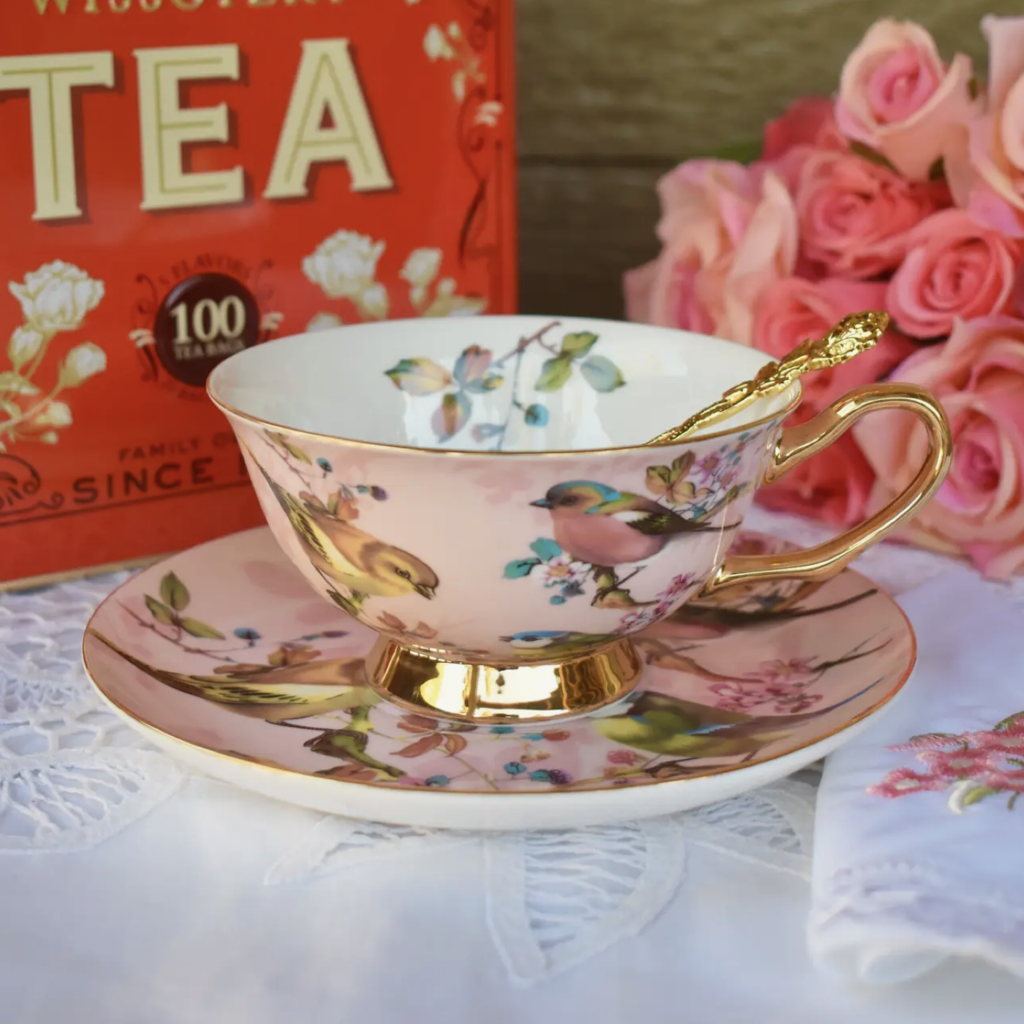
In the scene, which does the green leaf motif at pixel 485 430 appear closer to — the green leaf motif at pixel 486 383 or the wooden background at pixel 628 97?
the green leaf motif at pixel 486 383

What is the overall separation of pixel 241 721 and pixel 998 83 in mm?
434

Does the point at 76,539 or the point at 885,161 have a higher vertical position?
the point at 885,161

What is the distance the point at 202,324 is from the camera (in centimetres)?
60

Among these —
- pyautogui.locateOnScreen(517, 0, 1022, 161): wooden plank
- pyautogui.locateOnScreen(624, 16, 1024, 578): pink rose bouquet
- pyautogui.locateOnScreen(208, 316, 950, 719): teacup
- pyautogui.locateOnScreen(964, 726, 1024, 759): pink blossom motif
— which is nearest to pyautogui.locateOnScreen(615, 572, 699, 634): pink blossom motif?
pyautogui.locateOnScreen(208, 316, 950, 719): teacup

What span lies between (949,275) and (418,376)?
25cm

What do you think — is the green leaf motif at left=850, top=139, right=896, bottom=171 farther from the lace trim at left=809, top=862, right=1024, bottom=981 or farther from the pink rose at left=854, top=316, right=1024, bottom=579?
the lace trim at left=809, top=862, right=1024, bottom=981

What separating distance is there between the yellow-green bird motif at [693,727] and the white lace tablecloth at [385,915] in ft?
0.06

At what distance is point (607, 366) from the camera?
1.87ft

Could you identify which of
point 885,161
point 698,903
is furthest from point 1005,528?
point 698,903

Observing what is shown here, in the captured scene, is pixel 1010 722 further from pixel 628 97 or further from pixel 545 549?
pixel 628 97

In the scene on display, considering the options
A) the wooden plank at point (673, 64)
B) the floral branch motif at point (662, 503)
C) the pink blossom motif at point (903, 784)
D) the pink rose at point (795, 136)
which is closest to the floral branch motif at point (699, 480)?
the floral branch motif at point (662, 503)

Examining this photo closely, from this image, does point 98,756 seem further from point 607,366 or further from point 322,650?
point 607,366

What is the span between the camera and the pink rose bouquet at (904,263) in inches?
23.1

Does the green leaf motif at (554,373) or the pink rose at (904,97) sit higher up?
the pink rose at (904,97)
